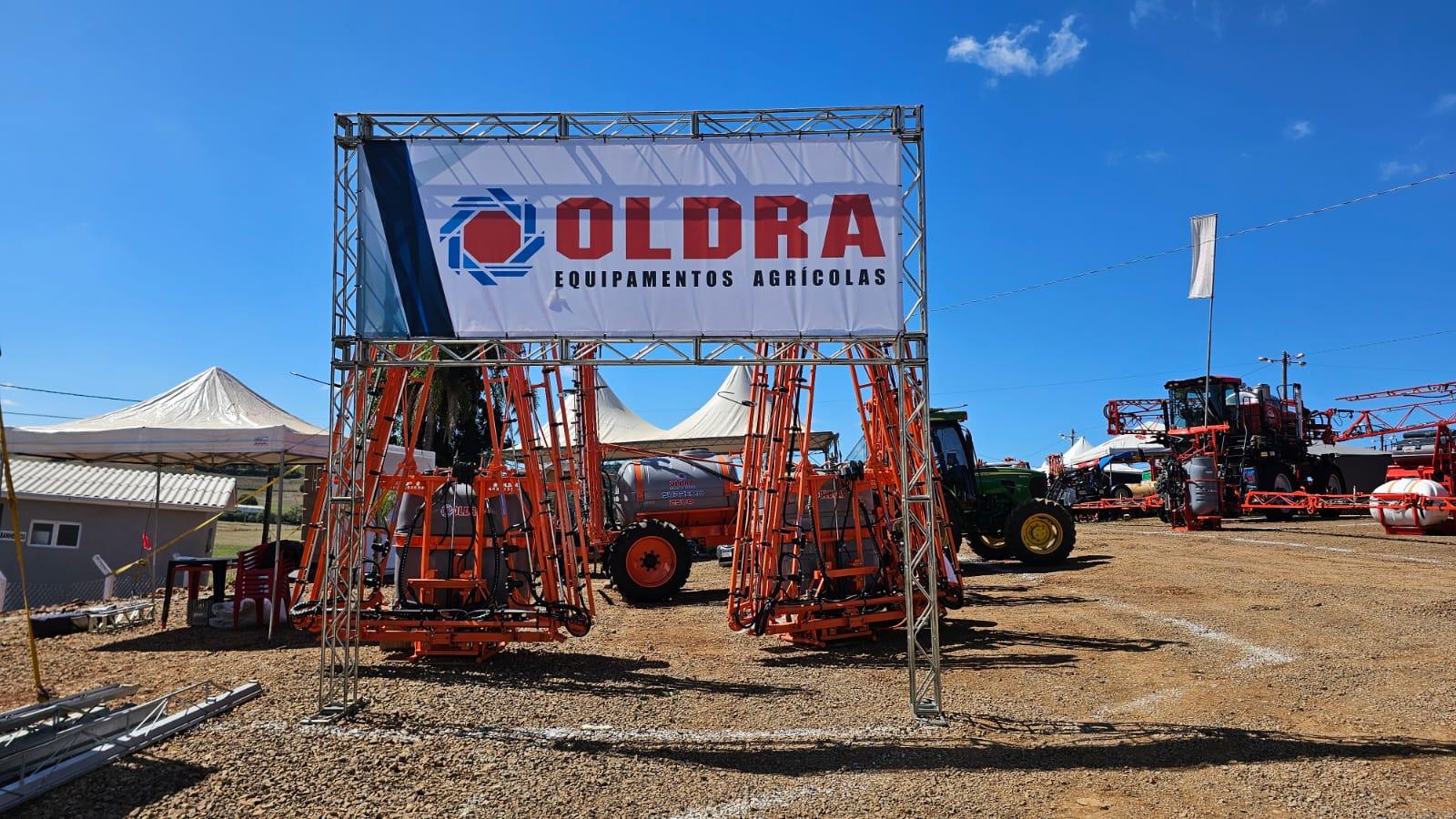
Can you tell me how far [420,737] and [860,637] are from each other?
4996mm

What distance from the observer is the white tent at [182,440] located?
11.7 m

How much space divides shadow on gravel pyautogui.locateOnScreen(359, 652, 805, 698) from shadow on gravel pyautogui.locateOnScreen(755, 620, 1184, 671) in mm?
1069

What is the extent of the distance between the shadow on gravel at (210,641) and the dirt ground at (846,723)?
0.07m

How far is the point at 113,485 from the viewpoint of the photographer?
17.7 m

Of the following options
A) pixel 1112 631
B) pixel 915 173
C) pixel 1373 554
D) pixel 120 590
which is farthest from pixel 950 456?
pixel 120 590

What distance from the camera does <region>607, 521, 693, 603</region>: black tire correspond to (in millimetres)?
13406

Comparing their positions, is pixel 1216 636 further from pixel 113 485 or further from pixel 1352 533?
pixel 113 485

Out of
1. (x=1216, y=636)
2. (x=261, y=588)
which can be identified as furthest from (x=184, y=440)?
(x=1216, y=636)

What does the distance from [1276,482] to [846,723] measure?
80.4 ft

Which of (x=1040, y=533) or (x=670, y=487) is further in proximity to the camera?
(x=1040, y=533)

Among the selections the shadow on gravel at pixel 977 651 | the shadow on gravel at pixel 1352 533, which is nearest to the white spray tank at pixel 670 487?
the shadow on gravel at pixel 977 651

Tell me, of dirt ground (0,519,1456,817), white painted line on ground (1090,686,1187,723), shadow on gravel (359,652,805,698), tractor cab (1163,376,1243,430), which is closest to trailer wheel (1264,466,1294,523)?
tractor cab (1163,376,1243,430)

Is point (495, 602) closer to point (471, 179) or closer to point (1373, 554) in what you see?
point (471, 179)

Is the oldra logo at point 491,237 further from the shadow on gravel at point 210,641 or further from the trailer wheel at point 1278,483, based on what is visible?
the trailer wheel at point 1278,483
